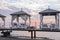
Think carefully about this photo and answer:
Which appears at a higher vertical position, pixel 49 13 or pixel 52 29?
pixel 49 13

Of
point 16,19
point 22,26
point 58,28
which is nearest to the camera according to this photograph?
point 58,28

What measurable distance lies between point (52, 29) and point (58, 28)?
3.40 ft

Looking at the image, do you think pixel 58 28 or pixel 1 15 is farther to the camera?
pixel 1 15

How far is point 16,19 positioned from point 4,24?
288cm

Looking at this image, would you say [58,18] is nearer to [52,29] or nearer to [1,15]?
[52,29]

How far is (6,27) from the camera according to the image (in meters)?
44.2

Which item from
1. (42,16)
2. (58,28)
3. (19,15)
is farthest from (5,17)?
(58,28)

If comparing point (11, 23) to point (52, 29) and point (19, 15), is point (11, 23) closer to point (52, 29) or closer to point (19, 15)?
point (19, 15)

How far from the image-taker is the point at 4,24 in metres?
46.2

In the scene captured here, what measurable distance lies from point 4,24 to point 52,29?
38.6ft

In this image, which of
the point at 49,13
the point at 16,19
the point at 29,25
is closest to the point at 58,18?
the point at 49,13

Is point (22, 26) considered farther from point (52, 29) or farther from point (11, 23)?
point (52, 29)

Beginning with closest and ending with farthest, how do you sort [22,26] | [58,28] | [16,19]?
1. [58,28]
2. [22,26]
3. [16,19]

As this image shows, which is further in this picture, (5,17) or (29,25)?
(5,17)
